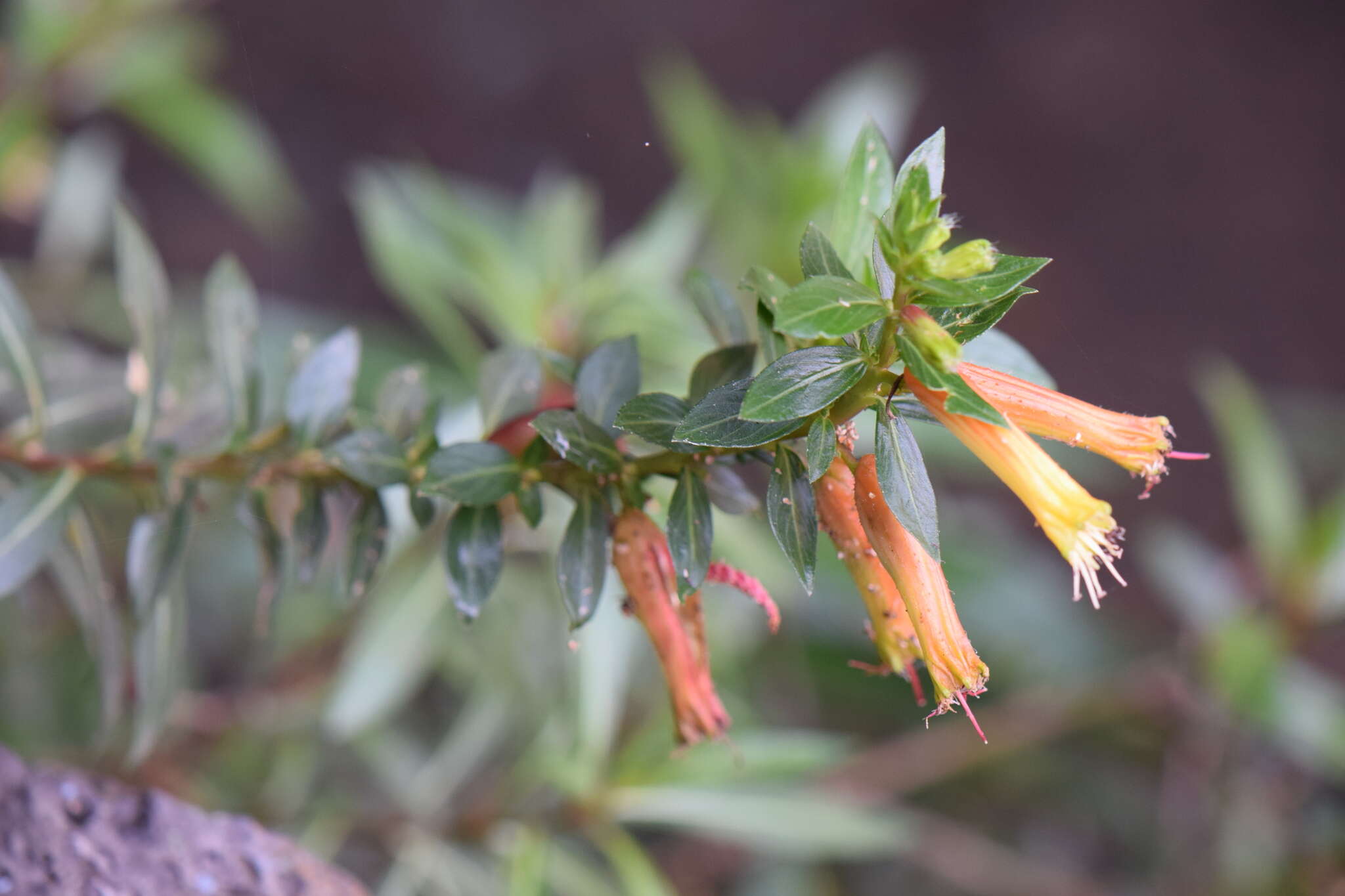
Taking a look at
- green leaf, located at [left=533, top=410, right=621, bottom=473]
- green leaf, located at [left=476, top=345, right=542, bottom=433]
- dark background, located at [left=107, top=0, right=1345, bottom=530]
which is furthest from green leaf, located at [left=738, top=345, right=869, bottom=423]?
dark background, located at [left=107, top=0, right=1345, bottom=530]

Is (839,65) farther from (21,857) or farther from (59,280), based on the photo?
(21,857)

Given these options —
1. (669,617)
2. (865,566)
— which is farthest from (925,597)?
(669,617)

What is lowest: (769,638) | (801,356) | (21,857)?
(769,638)

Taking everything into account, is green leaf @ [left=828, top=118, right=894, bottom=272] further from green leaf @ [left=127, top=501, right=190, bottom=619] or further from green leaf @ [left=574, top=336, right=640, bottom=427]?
green leaf @ [left=127, top=501, right=190, bottom=619]

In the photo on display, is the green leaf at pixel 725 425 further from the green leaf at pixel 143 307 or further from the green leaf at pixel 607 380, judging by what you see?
the green leaf at pixel 143 307

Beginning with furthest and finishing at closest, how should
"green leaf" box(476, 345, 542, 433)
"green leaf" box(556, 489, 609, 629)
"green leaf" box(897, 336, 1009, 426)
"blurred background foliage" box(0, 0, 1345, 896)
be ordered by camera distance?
"blurred background foliage" box(0, 0, 1345, 896) < "green leaf" box(476, 345, 542, 433) < "green leaf" box(556, 489, 609, 629) < "green leaf" box(897, 336, 1009, 426)

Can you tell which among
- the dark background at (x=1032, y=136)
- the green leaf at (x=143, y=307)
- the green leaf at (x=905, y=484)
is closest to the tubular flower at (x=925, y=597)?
the green leaf at (x=905, y=484)

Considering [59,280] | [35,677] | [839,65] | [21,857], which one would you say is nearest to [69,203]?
[59,280]
